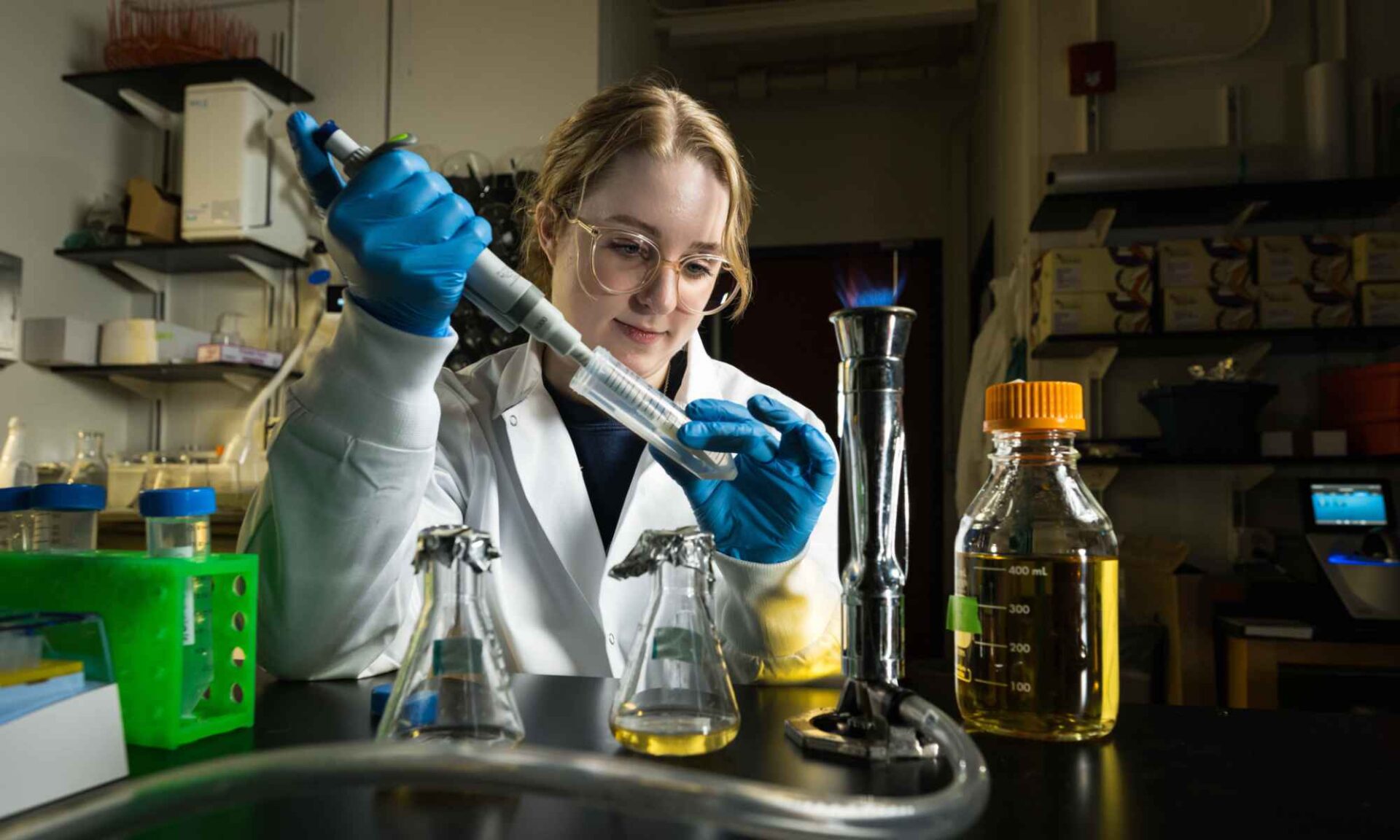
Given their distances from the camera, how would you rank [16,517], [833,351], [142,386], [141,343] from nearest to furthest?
[16,517] → [141,343] → [142,386] → [833,351]

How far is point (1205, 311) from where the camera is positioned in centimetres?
265

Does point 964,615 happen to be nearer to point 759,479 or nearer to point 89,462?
point 759,479

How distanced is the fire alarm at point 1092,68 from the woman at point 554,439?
194cm

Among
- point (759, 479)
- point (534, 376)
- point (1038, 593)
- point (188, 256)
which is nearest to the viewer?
point (1038, 593)

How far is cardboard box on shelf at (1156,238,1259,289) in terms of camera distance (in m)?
2.64

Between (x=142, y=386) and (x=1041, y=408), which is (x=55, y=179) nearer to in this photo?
(x=142, y=386)

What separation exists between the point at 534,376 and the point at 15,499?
66 centimetres

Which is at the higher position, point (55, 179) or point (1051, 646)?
point (55, 179)

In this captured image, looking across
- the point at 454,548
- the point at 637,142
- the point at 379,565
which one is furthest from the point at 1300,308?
the point at 454,548

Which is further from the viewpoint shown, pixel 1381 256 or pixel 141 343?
pixel 141 343

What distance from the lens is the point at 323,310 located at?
10.8 feet

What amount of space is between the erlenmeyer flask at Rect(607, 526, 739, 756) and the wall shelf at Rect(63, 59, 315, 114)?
3.22 meters

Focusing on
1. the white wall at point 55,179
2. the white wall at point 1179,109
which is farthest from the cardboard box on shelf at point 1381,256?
the white wall at point 55,179

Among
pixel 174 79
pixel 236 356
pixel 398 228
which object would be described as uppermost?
pixel 174 79
